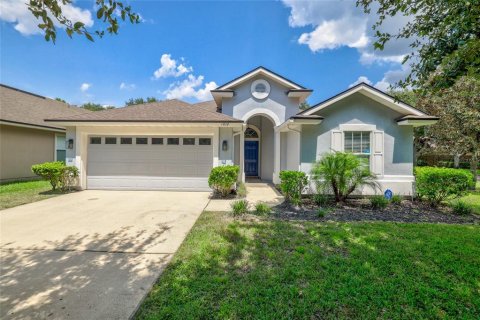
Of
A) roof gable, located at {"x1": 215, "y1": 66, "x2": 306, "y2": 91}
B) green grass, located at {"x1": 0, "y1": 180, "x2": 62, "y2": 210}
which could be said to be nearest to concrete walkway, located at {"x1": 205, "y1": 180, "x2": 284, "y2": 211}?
roof gable, located at {"x1": 215, "y1": 66, "x2": 306, "y2": 91}

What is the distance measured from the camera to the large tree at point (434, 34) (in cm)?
393

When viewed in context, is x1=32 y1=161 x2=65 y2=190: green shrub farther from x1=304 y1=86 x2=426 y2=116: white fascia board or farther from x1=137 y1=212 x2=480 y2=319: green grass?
x1=304 y1=86 x2=426 y2=116: white fascia board

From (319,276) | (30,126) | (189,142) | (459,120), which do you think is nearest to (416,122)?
(459,120)

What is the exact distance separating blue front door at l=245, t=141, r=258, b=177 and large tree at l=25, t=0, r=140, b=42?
13.0 metres

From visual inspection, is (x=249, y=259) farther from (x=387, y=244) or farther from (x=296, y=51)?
(x=296, y=51)

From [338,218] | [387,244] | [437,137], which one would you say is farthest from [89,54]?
[437,137]

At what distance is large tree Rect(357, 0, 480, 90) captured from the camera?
12.9ft

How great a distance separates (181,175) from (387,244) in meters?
8.39

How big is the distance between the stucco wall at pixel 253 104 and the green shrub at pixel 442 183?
716cm

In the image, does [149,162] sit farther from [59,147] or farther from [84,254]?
[59,147]

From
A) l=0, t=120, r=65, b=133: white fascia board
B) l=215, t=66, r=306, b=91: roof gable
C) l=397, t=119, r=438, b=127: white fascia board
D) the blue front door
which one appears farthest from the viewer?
the blue front door

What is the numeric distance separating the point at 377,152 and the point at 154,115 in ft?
33.0

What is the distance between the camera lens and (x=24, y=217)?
20.3 ft

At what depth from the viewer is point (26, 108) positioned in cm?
1413
